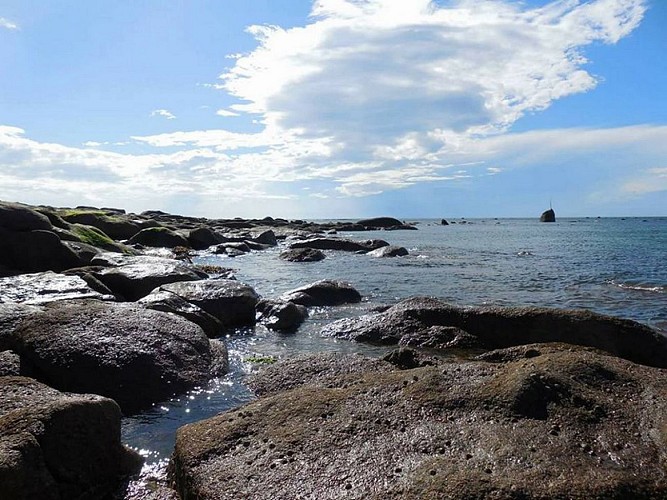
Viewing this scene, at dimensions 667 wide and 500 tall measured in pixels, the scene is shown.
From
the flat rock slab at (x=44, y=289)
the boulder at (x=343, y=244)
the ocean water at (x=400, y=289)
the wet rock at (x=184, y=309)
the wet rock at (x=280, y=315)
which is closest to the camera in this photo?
the ocean water at (x=400, y=289)

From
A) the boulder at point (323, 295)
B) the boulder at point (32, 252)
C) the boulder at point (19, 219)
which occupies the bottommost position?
the boulder at point (323, 295)

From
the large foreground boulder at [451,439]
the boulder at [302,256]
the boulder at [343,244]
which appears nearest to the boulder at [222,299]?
the large foreground boulder at [451,439]

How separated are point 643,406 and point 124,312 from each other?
8674mm

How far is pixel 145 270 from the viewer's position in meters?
17.2

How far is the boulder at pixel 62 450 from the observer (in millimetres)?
4781

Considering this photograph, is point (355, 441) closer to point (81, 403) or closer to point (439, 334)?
point (81, 403)

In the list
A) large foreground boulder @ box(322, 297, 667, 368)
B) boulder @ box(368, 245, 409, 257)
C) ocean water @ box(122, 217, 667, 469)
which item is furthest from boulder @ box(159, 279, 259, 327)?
boulder @ box(368, 245, 409, 257)

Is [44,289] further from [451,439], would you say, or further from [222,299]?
[451,439]

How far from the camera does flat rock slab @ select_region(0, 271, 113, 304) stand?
11945mm

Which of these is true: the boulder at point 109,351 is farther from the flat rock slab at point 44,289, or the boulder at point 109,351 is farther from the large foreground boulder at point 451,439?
the large foreground boulder at point 451,439

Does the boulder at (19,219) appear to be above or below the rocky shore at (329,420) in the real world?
above

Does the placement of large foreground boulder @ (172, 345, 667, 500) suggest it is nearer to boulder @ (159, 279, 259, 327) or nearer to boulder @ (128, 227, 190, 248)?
boulder @ (159, 279, 259, 327)

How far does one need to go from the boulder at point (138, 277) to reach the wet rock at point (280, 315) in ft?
10.5

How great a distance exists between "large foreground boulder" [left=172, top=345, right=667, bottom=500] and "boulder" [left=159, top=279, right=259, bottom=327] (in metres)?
8.50
